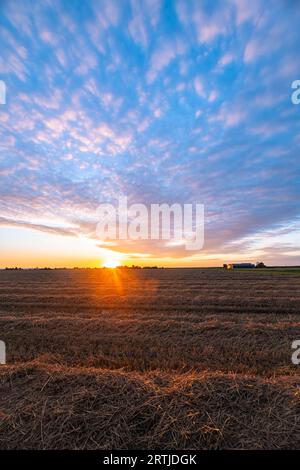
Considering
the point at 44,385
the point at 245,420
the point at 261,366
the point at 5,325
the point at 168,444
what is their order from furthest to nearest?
the point at 5,325
the point at 261,366
the point at 44,385
the point at 245,420
the point at 168,444

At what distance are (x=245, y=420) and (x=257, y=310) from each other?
1059cm

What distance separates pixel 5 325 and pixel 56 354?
14.5ft

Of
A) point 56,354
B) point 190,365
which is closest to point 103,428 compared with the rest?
point 190,365

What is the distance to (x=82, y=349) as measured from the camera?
7.16 metres

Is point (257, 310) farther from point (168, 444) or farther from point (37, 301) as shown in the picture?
point (37, 301)

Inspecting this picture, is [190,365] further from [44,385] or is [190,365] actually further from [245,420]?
[44,385]

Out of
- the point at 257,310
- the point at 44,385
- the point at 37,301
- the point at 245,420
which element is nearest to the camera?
the point at 245,420

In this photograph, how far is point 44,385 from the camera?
4.35 metres
